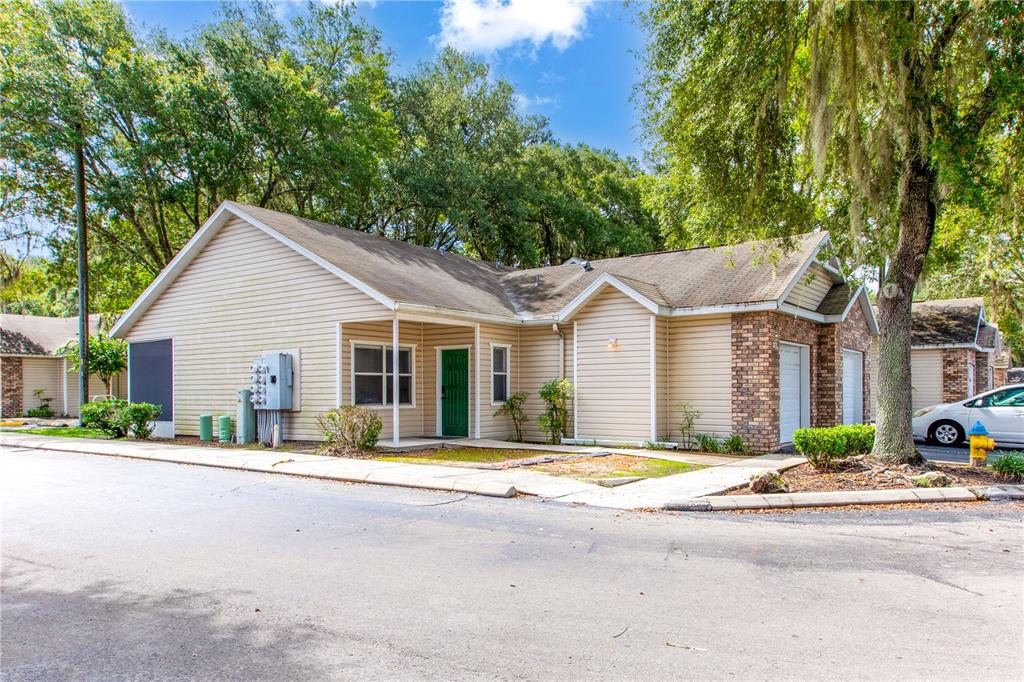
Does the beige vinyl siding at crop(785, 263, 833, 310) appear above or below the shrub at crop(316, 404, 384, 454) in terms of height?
above

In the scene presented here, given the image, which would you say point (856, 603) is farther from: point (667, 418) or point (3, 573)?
point (667, 418)

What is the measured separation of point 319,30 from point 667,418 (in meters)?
22.9

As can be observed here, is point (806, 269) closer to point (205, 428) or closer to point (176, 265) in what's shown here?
point (205, 428)

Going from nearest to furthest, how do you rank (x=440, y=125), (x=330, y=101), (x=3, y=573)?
(x=3, y=573) → (x=330, y=101) → (x=440, y=125)

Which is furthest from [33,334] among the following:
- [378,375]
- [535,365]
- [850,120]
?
[850,120]

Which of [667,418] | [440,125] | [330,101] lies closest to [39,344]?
[330,101]

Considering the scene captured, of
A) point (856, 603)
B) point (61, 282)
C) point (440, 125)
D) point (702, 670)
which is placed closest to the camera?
point (702, 670)

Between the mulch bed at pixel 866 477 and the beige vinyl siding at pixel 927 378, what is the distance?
14.0 m

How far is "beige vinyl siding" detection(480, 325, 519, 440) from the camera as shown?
16312mm

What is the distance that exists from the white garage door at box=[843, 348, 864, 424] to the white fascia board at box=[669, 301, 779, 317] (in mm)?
5171

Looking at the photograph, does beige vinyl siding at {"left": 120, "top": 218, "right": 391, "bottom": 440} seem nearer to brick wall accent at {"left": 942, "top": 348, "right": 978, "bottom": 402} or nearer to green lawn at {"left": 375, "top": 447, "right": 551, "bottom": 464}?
green lawn at {"left": 375, "top": 447, "right": 551, "bottom": 464}

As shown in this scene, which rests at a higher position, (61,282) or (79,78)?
(79,78)

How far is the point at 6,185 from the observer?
75.1 ft

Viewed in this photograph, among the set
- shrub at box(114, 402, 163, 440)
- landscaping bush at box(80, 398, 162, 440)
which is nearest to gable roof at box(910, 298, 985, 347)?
shrub at box(114, 402, 163, 440)
